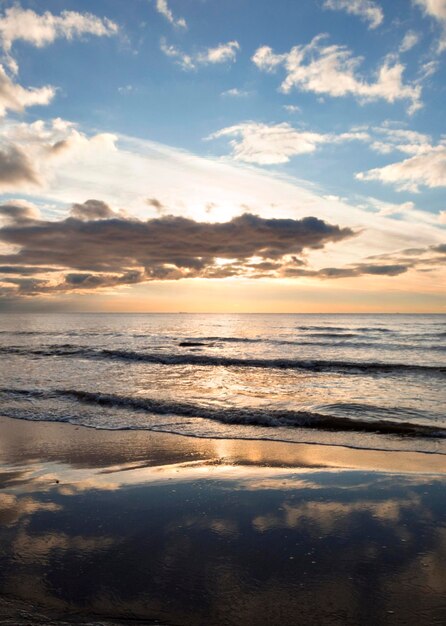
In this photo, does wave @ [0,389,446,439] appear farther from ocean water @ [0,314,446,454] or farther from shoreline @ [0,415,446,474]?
shoreline @ [0,415,446,474]

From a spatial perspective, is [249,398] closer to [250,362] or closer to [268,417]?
[268,417]

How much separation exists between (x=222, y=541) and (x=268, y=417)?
24.6 feet

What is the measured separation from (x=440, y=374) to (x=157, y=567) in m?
21.6

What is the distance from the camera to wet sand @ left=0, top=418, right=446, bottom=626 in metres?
3.39

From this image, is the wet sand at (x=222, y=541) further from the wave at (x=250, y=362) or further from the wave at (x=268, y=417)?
the wave at (x=250, y=362)

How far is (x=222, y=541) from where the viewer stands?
455cm

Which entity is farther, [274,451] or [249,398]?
[249,398]

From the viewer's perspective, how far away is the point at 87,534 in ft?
15.5

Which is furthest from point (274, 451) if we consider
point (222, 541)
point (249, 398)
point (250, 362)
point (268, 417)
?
point (250, 362)

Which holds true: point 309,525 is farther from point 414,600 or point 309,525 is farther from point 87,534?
point 87,534

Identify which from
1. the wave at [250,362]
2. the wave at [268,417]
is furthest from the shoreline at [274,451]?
the wave at [250,362]

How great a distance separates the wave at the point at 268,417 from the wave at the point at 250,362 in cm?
1222

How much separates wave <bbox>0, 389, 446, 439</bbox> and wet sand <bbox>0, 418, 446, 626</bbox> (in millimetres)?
2734

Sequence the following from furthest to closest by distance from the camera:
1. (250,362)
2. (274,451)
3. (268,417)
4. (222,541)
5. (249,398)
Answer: (250,362), (249,398), (268,417), (274,451), (222,541)
